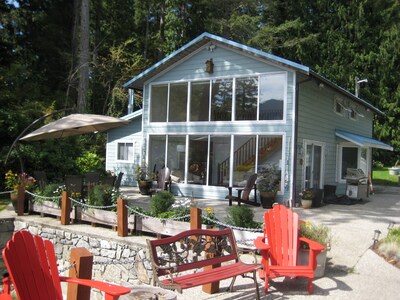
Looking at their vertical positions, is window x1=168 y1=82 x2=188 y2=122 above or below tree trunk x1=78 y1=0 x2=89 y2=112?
below

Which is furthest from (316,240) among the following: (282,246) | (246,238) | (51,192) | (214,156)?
(214,156)

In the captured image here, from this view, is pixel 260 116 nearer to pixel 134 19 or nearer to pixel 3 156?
pixel 3 156

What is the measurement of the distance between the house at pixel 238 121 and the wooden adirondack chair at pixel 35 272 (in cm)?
855

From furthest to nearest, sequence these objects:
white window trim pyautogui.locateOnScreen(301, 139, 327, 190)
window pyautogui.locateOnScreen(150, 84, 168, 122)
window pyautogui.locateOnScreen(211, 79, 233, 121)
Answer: window pyautogui.locateOnScreen(150, 84, 168, 122), window pyautogui.locateOnScreen(211, 79, 233, 121), white window trim pyautogui.locateOnScreen(301, 139, 327, 190)

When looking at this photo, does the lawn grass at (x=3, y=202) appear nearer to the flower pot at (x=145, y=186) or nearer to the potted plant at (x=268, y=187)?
the flower pot at (x=145, y=186)

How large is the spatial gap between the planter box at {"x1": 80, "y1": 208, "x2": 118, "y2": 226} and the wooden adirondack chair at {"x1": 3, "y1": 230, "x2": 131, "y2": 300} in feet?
13.3

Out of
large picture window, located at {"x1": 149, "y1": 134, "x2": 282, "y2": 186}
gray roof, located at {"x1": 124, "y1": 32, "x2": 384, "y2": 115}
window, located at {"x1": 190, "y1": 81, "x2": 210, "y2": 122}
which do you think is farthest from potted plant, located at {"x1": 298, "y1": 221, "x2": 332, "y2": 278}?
window, located at {"x1": 190, "y1": 81, "x2": 210, "y2": 122}

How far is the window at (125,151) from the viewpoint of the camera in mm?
16281

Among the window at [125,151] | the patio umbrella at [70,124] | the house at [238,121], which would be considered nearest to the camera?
the patio umbrella at [70,124]

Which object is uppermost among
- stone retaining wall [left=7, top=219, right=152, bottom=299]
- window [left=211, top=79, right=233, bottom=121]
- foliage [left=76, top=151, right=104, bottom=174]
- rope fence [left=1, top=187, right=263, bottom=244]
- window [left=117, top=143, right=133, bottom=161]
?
window [left=211, top=79, right=233, bottom=121]

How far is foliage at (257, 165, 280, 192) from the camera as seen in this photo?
1095cm

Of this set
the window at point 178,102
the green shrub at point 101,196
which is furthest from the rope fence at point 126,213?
the window at point 178,102

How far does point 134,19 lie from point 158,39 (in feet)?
7.79

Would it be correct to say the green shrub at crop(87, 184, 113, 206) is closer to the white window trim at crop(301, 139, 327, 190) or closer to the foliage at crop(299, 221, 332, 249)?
the foliage at crop(299, 221, 332, 249)
